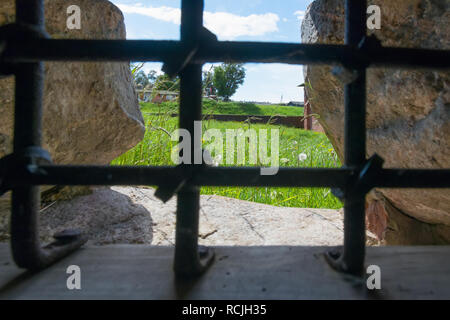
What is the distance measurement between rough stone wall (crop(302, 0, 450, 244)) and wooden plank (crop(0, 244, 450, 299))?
1.61ft

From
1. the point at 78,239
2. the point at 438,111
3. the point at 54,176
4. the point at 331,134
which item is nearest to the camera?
the point at 54,176

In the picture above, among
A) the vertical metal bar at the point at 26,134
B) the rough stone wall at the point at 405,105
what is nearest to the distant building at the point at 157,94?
the rough stone wall at the point at 405,105

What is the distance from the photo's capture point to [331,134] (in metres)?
1.92

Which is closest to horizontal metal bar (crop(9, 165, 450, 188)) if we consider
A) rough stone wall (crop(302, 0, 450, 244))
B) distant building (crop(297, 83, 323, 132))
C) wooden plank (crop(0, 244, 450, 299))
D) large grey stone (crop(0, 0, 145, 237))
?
wooden plank (crop(0, 244, 450, 299))

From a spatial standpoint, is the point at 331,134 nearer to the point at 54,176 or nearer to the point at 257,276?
the point at 257,276

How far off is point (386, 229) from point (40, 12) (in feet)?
5.84

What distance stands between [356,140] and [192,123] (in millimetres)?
344

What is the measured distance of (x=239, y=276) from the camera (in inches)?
28.2

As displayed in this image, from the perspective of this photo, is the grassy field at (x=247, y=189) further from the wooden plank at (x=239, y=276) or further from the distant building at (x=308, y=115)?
the wooden plank at (x=239, y=276)

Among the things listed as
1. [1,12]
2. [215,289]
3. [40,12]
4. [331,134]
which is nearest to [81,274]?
[215,289]

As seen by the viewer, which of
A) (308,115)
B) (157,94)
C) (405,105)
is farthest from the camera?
(157,94)

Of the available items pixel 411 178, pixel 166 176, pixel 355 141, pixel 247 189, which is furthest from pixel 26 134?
pixel 247 189

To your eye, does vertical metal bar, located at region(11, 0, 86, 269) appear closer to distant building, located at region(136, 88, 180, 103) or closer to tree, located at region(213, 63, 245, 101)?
tree, located at region(213, 63, 245, 101)

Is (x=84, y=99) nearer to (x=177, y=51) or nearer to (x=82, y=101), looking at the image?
(x=82, y=101)
